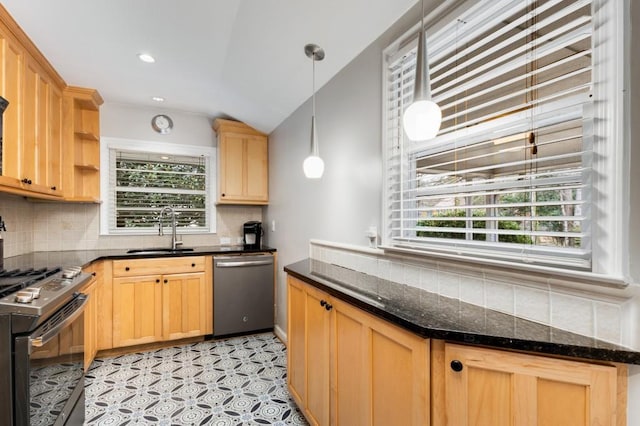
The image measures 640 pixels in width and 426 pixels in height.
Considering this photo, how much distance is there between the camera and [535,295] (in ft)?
3.45

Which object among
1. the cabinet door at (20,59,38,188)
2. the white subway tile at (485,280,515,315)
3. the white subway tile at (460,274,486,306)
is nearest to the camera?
the white subway tile at (485,280,515,315)

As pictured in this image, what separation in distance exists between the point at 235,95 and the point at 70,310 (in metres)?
2.26

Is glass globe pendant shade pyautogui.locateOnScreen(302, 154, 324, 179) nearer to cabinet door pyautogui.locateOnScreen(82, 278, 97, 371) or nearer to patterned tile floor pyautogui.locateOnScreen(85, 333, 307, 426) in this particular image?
patterned tile floor pyautogui.locateOnScreen(85, 333, 307, 426)

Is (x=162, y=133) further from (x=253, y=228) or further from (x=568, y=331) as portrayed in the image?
(x=568, y=331)

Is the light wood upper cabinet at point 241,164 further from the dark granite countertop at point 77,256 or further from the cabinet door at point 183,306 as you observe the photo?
the cabinet door at point 183,306

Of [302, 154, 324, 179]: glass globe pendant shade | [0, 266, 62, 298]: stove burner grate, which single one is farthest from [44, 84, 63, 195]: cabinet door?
[302, 154, 324, 179]: glass globe pendant shade

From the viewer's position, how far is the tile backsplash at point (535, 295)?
0.86 m

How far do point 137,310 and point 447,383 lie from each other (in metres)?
3.03

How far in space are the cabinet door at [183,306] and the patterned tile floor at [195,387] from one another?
17 centimetres

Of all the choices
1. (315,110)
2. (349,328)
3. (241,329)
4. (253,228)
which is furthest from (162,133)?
(349,328)

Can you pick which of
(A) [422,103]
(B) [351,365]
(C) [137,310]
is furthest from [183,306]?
(A) [422,103]

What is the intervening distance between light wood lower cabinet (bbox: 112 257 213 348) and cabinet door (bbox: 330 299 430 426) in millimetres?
2179

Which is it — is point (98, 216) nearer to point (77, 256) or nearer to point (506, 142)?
point (77, 256)

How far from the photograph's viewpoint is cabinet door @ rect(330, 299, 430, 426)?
3.36ft
